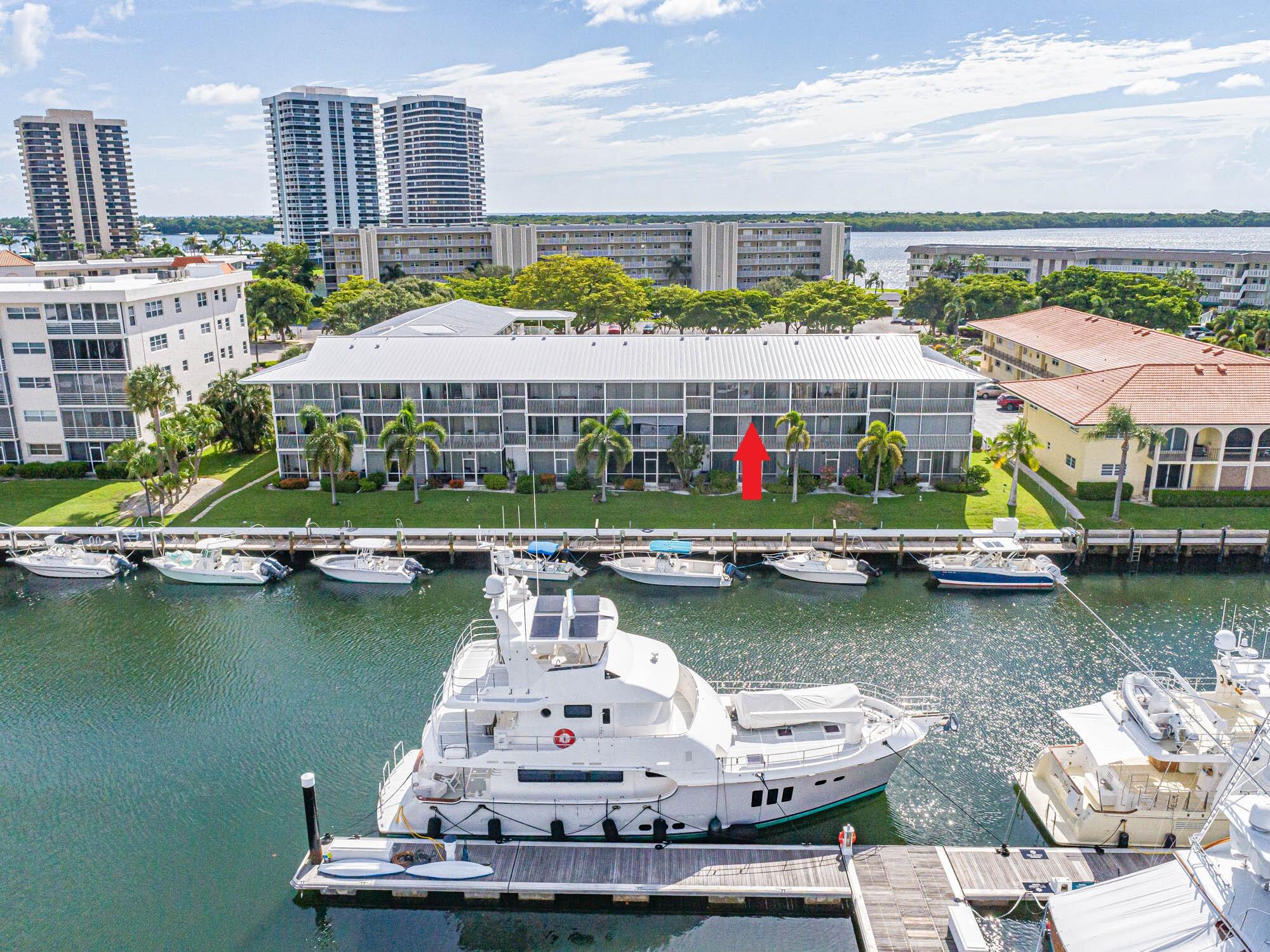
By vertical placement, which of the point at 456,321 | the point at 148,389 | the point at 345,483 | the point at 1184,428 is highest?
the point at 456,321

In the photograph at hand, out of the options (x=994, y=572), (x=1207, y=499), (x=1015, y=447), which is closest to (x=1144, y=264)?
(x=1207, y=499)

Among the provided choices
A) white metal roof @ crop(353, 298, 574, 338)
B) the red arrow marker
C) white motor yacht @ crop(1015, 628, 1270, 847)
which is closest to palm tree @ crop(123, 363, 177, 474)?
white metal roof @ crop(353, 298, 574, 338)

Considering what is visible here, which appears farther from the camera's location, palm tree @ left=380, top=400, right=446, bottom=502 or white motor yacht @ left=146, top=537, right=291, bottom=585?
palm tree @ left=380, top=400, right=446, bottom=502

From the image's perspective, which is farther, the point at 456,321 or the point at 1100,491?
the point at 456,321

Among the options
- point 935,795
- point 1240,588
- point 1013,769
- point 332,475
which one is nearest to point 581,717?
point 935,795

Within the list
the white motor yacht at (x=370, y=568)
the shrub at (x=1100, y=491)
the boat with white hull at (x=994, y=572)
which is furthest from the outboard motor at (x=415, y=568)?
the shrub at (x=1100, y=491)

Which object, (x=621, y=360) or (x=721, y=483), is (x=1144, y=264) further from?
Result: (x=721, y=483)

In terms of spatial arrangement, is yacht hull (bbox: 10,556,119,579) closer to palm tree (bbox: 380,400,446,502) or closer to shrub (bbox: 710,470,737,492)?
palm tree (bbox: 380,400,446,502)
